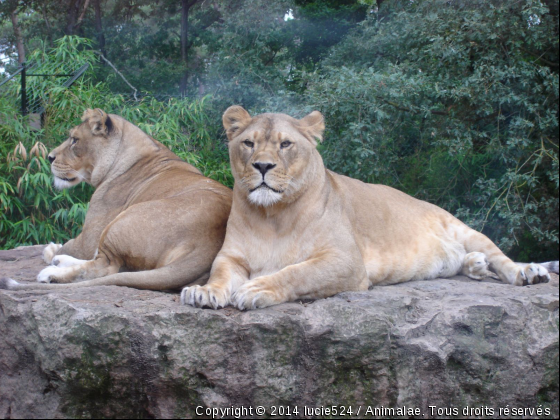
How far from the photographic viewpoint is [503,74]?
5.78 metres

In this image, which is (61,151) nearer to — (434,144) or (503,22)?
(434,144)

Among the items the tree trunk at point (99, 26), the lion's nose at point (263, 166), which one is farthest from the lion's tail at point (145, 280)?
the tree trunk at point (99, 26)

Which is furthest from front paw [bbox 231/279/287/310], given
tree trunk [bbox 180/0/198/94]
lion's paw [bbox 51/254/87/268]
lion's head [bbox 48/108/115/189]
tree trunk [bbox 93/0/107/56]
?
tree trunk [bbox 93/0/107/56]

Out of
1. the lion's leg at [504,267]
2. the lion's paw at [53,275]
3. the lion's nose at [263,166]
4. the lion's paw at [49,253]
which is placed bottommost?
the lion's paw at [49,253]

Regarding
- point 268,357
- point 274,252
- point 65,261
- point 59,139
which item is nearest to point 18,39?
point 59,139

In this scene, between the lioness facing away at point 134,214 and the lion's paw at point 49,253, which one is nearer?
the lioness facing away at point 134,214

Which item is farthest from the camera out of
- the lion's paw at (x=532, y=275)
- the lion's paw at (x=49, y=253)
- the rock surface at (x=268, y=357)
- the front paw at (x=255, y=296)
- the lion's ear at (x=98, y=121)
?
the lion's ear at (x=98, y=121)

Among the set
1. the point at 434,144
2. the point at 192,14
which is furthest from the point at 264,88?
the point at 434,144

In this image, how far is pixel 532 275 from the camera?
3773mm

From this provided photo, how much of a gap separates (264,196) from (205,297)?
26.0 inches

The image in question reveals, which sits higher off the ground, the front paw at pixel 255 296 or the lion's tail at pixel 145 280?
the front paw at pixel 255 296

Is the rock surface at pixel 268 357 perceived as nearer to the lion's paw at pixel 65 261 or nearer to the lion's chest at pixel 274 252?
the lion's chest at pixel 274 252

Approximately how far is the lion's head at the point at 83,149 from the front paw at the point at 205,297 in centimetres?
235

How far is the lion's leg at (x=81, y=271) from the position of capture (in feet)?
12.0
